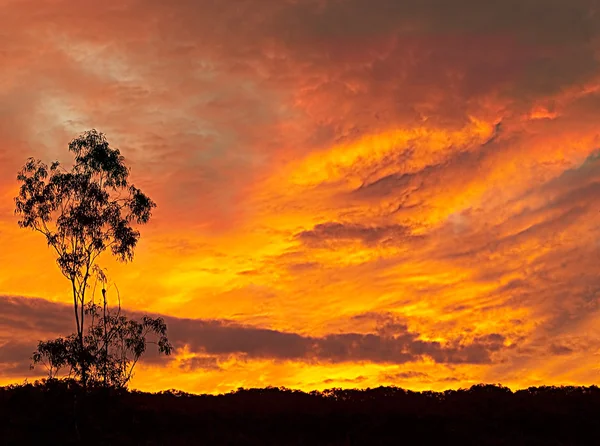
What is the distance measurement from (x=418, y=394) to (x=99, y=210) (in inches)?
817

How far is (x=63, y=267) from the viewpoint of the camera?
40812 millimetres

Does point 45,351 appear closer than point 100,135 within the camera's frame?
Yes

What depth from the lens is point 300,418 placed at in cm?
4022

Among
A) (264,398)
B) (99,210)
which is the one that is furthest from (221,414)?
(99,210)

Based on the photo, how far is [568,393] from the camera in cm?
4284

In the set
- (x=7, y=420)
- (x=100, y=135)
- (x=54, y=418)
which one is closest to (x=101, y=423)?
(x=54, y=418)

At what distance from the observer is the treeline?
1492 inches

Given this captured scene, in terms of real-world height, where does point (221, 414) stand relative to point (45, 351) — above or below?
below

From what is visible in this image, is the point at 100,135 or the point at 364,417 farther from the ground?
the point at 100,135

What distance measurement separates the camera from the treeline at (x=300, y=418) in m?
37.9

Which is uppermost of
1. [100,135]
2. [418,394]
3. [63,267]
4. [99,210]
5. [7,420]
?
[100,135]

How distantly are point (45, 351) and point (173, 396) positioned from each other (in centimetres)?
880

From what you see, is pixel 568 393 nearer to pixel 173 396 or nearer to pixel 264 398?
pixel 264 398

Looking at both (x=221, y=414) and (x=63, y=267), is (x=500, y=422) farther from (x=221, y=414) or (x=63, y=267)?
(x=63, y=267)
